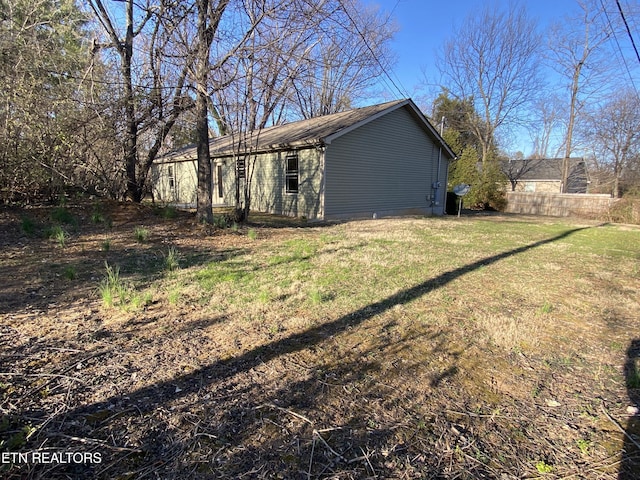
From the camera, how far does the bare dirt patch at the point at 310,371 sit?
181cm

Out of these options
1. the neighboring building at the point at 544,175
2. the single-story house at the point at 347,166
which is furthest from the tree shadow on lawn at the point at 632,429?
the neighboring building at the point at 544,175

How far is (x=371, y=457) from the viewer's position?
5.95 ft

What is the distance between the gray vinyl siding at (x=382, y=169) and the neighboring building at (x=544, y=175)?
2078 centimetres

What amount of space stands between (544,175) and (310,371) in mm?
37836

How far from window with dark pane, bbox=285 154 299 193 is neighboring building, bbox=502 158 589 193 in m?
26.9

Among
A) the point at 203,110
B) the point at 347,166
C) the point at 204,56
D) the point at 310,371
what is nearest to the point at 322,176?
the point at 347,166

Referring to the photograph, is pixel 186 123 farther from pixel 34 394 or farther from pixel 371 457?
pixel 371 457

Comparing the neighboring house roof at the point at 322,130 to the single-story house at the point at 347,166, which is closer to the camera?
the neighboring house roof at the point at 322,130

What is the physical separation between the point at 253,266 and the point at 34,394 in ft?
11.2

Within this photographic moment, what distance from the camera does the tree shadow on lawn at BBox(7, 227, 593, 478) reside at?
1.70 meters

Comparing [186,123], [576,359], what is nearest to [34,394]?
[576,359]

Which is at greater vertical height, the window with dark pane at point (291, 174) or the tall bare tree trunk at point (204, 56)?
the tall bare tree trunk at point (204, 56)

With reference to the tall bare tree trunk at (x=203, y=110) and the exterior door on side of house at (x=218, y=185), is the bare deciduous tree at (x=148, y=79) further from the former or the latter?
the exterior door on side of house at (x=218, y=185)

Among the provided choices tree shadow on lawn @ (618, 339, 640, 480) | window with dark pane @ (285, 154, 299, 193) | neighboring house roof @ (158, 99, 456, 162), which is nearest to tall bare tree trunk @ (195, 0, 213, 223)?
neighboring house roof @ (158, 99, 456, 162)
